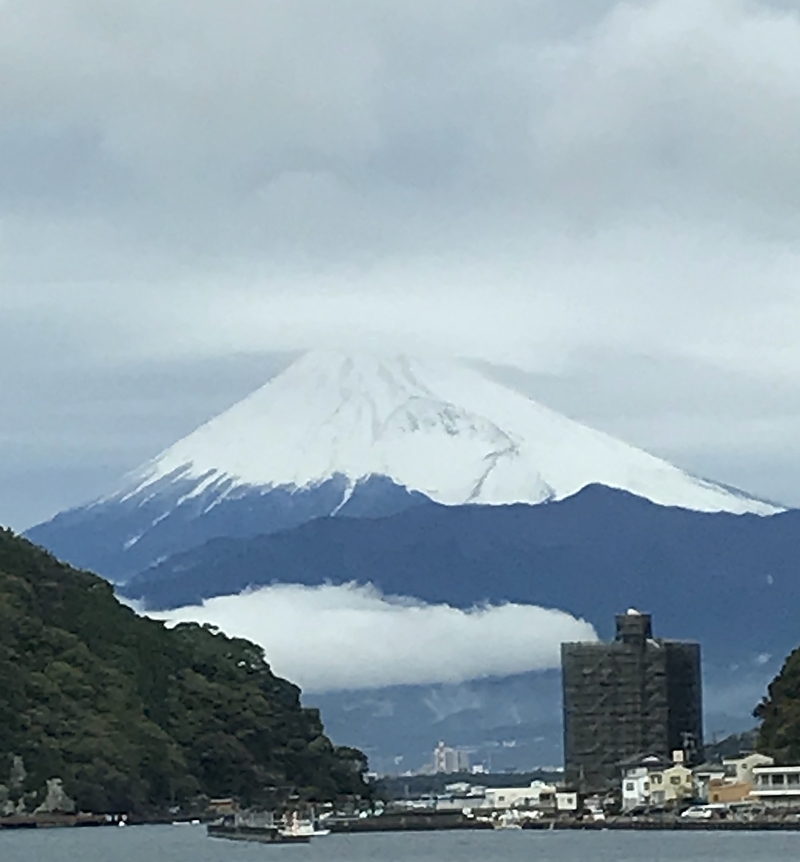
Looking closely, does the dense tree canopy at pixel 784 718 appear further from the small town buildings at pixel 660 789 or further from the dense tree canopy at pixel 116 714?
the dense tree canopy at pixel 116 714

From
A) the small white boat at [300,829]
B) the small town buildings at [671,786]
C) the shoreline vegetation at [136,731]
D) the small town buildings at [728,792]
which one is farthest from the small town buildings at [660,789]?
the small white boat at [300,829]

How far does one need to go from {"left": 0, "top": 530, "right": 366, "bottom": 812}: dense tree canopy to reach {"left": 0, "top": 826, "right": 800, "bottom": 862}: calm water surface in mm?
8160

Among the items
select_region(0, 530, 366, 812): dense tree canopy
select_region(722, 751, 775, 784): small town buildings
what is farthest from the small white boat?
select_region(722, 751, 775, 784): small town buildings

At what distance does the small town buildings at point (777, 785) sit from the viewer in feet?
531

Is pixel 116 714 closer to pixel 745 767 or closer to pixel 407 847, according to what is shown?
pixel 407 847

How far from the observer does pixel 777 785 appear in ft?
538

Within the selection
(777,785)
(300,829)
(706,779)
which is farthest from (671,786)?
(300,829)

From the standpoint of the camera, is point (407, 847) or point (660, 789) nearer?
point (407, 847)

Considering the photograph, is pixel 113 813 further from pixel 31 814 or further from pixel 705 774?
pixel 705 774

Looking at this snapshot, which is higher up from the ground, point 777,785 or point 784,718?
point 784,718

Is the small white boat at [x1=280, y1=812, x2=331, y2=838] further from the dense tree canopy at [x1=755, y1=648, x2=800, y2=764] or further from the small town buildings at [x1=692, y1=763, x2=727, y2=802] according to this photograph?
the dense tree canopy at [x1=755, y1=648, x2=800, y2=764]

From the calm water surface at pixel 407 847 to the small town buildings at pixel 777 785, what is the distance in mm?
8607

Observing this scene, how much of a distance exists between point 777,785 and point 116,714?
154ft

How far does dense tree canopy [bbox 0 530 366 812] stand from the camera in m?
173
